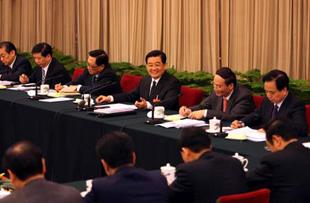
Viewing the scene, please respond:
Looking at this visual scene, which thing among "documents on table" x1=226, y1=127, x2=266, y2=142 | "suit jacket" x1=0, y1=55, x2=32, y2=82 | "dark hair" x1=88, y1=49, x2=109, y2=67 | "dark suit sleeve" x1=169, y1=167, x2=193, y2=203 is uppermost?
"dark hair" x1=88, y1=49, x2=109, y2=67

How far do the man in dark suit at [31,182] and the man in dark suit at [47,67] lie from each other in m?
Answer: 5.26

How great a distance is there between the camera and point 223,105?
6621mm

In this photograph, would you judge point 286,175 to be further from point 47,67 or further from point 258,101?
point 47,67

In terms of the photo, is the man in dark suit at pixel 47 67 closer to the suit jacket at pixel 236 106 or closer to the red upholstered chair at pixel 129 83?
the red upholstered chair at pixel 129 83

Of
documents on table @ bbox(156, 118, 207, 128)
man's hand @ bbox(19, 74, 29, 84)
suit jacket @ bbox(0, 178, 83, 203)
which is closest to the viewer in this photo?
suit jacket @ bbox(0, 178, 83, 203)

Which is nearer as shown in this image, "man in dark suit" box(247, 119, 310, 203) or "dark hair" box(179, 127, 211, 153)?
"dark hair" box(179, 127, 211, 153)

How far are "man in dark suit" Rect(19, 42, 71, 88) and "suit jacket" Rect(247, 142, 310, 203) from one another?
15.8ft

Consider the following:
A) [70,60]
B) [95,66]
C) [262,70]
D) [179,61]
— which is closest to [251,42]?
[262,70]

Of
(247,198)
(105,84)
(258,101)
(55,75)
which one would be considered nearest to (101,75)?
(105,84)

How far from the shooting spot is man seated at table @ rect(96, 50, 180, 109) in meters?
7.11

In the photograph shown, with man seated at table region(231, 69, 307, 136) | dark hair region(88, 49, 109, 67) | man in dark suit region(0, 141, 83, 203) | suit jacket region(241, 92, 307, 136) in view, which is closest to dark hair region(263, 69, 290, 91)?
man seated at table region(231, 69, 307, 136)

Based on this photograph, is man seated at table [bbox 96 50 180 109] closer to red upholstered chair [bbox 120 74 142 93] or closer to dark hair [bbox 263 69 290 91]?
red upholstered chair [bbox 120 74 142 93]

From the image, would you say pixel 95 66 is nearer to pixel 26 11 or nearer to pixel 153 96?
pixel 153 96

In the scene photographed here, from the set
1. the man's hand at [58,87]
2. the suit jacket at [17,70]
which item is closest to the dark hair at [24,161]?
the man's hand at [58,87]
